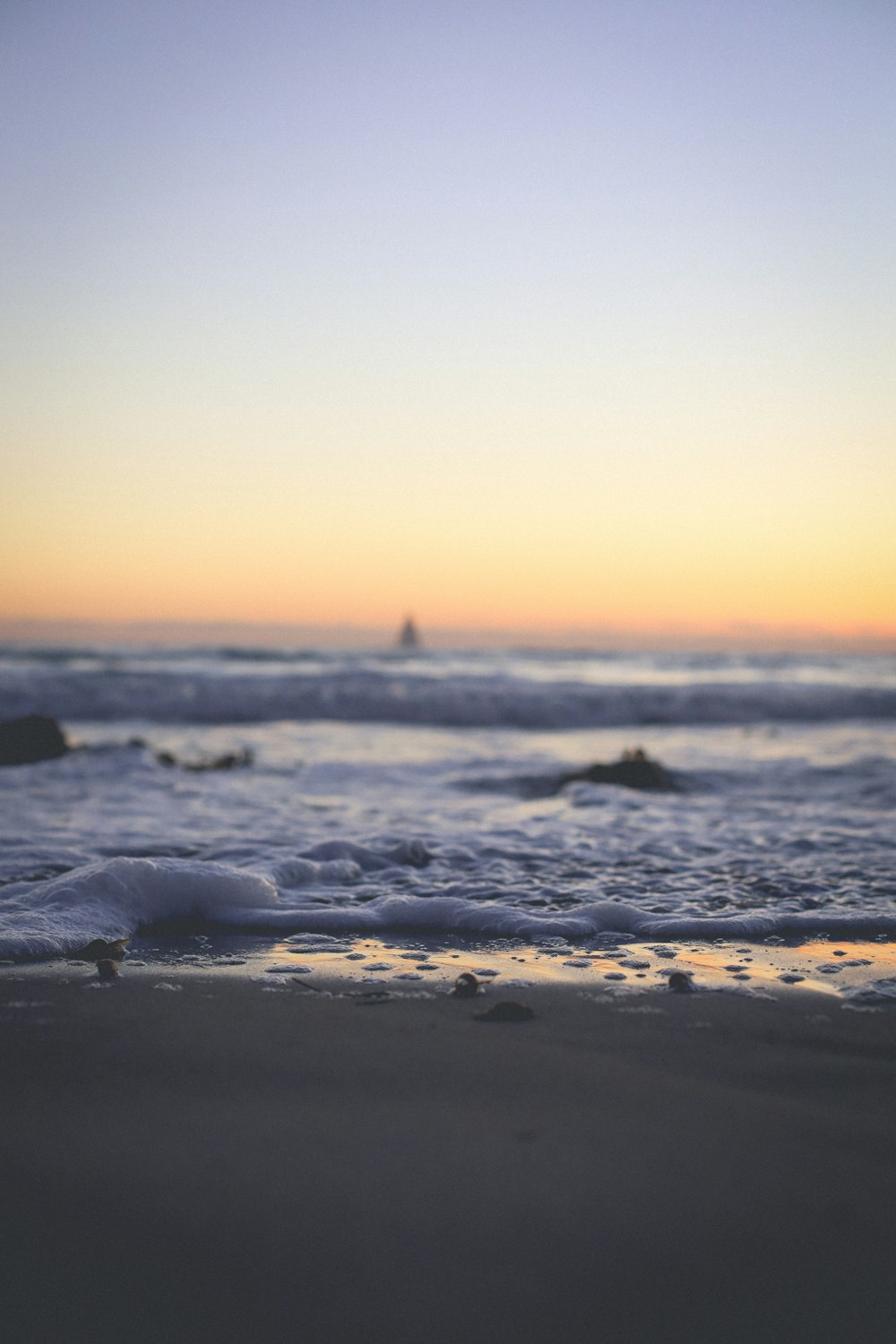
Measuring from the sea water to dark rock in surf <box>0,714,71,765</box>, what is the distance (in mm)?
330

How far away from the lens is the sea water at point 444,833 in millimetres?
3373

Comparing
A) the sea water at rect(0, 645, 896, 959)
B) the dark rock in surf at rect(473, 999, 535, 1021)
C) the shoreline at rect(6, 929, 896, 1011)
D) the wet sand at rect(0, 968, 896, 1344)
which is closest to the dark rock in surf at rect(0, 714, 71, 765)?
the sea water at rect(0, 645, 896, 959)

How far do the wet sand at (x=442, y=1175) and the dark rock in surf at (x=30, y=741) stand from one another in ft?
20.6

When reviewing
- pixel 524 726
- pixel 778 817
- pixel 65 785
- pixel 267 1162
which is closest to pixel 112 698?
pixel 524 726

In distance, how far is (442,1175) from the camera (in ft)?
5.27

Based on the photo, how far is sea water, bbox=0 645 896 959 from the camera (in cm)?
337

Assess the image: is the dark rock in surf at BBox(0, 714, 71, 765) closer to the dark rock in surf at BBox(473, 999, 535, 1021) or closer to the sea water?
the sea water

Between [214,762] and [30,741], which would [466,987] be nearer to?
[214,762]

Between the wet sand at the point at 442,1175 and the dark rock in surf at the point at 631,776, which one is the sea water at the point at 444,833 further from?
the wet sand at the point at 442,1175

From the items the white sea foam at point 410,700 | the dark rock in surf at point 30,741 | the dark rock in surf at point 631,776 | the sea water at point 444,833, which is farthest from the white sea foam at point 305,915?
the white sea foam at point 410,700

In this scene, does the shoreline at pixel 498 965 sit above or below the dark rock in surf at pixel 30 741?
below

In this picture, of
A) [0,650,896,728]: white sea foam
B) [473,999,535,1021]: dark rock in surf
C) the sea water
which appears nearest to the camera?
[473,999,535,1021]: dark rock in surf

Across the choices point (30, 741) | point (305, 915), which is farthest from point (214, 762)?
point (305, 915)

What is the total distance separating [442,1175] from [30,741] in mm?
7725
